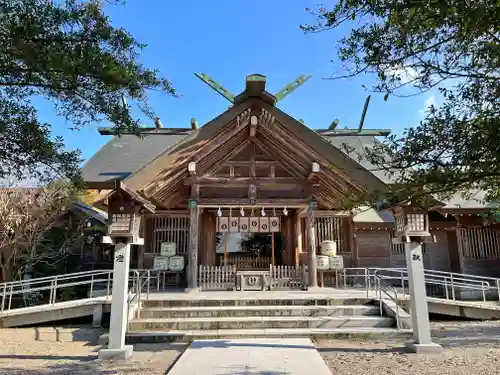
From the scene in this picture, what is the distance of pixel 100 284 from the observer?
1177 centimetres

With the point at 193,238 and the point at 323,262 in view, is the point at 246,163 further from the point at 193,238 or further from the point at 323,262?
the point at 323,262

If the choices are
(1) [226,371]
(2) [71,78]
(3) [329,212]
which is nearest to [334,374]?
(1) [226,371]

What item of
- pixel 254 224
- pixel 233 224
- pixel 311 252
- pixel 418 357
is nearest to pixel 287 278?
pixel 311 252

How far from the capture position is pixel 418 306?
645cm

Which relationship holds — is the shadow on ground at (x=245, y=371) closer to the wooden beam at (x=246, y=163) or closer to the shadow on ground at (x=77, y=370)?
the shadow on ground at (x=77, y=370)

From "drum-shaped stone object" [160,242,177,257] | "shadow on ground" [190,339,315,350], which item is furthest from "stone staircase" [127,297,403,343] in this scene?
"drum-shaped stone object" [160,242,177,257]

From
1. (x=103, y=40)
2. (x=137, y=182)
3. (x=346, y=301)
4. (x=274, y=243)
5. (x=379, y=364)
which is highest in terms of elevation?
(x=103, y=40)

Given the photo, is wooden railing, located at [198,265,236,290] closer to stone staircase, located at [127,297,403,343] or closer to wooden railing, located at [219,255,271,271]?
stone staircase, located at [127,297,403,343]

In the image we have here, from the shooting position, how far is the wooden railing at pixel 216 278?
33.7 feet

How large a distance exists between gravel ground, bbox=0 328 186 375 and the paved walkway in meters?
0.37

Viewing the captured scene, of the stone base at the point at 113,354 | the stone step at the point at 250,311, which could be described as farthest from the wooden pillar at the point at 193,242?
the stone base at the point at 113,354

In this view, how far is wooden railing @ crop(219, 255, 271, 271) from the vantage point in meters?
13.0

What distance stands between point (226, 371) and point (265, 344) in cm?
154

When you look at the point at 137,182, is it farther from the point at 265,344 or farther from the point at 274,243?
the point at 274,243
